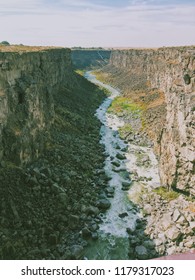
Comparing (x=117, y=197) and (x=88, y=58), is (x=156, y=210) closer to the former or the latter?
(x=117, y=197)

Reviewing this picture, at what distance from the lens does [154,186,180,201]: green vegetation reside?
33.0m

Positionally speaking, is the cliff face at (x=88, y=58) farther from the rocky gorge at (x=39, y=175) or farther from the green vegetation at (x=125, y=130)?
the rocky gorge at (x=39, y=175)

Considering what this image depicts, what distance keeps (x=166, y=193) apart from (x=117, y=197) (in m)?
4.83

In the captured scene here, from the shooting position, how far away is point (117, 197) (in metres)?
34.7

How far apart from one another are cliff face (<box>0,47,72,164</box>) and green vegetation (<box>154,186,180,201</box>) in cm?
1296

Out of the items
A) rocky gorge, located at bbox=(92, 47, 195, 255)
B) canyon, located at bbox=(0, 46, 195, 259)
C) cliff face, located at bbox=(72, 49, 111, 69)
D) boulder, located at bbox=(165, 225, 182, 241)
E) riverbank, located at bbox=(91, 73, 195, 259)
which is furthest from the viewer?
cliff face, located at bbox=(72, 49, 111, 69)

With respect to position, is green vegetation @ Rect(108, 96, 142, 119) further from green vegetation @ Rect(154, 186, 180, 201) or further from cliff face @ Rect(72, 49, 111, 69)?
cliff face @ Rect(72, 49, 111, 69)

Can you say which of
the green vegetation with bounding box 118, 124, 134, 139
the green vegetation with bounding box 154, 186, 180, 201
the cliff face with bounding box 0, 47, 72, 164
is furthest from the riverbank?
the cliff face with bounding box 0, 47, 72, 164

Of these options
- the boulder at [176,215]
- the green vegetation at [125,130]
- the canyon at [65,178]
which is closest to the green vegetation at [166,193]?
the canyon at [65,178]

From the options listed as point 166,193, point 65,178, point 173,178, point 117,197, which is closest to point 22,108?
point 65,178

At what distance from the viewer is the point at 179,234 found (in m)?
27.2

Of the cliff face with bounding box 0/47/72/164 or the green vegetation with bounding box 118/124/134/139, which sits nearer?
the cliff face with bounding box 0/47/72/164

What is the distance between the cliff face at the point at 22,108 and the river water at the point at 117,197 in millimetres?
9122
